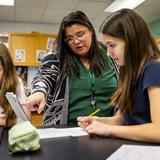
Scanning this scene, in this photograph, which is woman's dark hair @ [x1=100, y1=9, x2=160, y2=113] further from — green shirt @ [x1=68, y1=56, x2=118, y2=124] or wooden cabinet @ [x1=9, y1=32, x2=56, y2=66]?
wooden cabinet @ [x1=9, y1=32, x2=56, y2=66]

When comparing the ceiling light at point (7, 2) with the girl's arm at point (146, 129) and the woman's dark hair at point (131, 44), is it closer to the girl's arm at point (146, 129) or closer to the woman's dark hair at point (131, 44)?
the woman's dark hair at point (131, 44)

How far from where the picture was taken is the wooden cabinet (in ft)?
10.1

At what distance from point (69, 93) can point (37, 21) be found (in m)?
4.90

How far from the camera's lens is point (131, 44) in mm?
968

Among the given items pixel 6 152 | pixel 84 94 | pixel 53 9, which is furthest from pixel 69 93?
pixel 53 9

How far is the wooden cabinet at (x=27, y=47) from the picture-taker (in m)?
3.07

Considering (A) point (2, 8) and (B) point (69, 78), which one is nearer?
(B) point (69, 78)

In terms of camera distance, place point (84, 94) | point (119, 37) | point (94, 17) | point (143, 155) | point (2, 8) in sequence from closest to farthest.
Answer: point (143, 155) < point (119, 37) < point (84, 94) < point (2, 8) < point (94, 17)

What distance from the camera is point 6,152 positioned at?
29.2 inches

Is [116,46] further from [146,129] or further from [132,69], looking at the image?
[146,129]

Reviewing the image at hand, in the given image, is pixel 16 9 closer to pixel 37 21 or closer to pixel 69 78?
pixel 37 21

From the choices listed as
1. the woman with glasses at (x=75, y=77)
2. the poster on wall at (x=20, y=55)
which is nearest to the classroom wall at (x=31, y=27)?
the poster on wall at (x=20, y=55)

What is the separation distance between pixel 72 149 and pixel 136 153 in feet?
0.56

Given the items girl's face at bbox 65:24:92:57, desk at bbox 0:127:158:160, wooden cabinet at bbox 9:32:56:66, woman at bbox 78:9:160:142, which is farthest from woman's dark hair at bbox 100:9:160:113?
wooden cabinet at bbox 9:32:56:66
